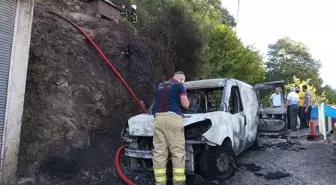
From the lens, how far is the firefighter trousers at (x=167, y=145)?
12.3 feet

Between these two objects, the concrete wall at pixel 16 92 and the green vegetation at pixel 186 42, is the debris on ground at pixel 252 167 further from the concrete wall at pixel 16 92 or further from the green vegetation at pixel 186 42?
the green vegetation at pixel 186 42

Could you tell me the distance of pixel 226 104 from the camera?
480 cm

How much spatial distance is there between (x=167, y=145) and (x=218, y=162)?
0.86 metres

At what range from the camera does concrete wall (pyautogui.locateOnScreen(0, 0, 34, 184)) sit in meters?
3.99

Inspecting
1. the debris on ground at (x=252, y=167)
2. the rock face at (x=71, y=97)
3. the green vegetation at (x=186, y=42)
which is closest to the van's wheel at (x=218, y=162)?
the debris on ground at (x=252, y=167)

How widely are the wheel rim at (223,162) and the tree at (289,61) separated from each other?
41684mm

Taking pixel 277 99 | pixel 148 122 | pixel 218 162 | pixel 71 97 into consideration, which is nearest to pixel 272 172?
pixel 218 162

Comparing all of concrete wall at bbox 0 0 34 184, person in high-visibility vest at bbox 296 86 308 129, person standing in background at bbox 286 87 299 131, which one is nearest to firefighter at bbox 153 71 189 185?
concrete wall at bbox 0 0 34 184

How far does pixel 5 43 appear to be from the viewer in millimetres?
4105

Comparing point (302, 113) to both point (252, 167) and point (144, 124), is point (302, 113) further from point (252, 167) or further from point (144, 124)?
point (144, 124)

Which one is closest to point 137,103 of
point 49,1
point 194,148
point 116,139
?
point 116,139

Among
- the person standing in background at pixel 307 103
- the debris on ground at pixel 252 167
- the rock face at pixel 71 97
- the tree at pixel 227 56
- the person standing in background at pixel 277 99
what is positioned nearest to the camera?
the rock face at pixel 71 97

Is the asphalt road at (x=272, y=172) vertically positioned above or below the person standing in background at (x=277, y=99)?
below

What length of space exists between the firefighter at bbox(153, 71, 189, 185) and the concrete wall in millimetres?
2185
